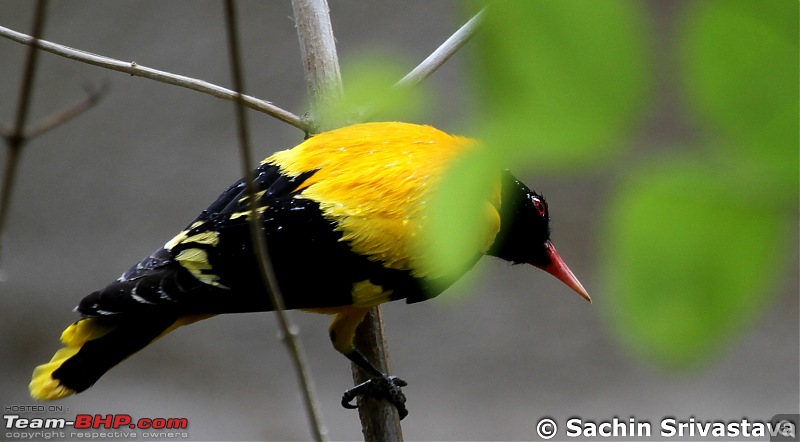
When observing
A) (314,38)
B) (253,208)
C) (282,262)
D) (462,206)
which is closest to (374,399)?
(282,262)

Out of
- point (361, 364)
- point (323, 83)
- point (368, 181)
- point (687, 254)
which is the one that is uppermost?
point (323, 83)

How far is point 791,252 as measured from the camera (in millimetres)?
159

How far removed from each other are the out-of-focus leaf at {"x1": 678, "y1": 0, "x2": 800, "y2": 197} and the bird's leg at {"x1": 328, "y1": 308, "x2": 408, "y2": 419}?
1.15 m

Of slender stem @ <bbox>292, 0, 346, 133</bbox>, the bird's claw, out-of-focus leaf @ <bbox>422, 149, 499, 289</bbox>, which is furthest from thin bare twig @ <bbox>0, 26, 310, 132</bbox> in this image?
out-of-focus leaf @ <bbox>422, 149, 499, 289</bbox>

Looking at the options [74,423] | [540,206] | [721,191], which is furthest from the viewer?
[74,423]

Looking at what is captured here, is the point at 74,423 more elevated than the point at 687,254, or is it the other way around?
the point at 74,423

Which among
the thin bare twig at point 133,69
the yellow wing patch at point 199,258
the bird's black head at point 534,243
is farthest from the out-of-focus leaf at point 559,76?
the bird's black head at point 534,243

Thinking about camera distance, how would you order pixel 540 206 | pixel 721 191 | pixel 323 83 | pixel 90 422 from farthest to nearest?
pixel 90 422 < pixel 540 206 < pixel 323 83 < pixel 721 191

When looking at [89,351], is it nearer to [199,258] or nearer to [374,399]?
[199,258]

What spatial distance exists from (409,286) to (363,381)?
274mm

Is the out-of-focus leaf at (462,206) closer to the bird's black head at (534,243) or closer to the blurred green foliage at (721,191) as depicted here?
the blurred green foliage at (721,191)

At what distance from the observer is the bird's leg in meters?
1.30

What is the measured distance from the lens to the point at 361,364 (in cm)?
133

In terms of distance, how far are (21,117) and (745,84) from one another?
0.95 ft
